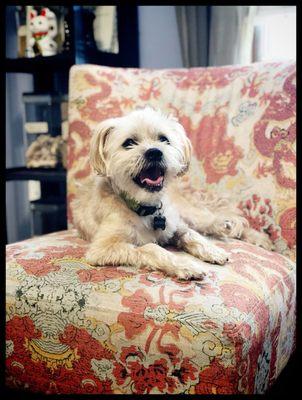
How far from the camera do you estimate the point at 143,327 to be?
111cm

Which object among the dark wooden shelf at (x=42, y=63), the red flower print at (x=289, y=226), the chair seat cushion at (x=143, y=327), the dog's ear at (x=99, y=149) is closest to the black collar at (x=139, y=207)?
the dog's ear at (x=99, y=149)

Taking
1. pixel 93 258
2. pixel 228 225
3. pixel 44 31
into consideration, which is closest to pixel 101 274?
pixel 93 258

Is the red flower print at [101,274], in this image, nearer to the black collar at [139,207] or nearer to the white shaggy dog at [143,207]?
the white shaggy dog at [143,207]

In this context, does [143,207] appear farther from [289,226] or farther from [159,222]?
[289,226]

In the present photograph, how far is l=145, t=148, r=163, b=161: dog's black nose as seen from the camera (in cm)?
137

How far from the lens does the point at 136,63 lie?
285 centimetres

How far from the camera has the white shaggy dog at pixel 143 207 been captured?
134 centimetres

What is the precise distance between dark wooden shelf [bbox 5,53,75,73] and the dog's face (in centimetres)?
117

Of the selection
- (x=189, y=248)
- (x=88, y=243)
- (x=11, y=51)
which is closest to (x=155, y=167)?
(x=189, y=248)

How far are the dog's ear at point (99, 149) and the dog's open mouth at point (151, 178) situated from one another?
12 centimetres

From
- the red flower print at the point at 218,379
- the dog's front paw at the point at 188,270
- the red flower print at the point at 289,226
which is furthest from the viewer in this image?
the red flower print at the point at 289,226

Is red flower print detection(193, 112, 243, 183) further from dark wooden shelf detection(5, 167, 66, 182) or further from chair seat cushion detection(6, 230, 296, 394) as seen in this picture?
dark wooden shelf detection(5, 167, 66, 182)

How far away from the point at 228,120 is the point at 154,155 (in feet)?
1.66

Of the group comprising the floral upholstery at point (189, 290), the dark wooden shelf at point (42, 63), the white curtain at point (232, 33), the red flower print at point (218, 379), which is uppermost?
the white curtain at point (232, 33)
